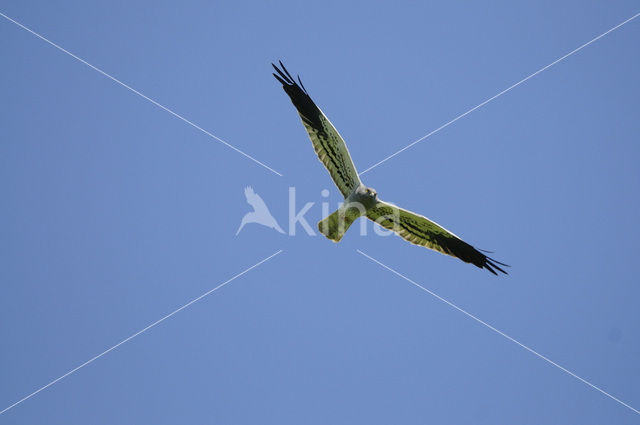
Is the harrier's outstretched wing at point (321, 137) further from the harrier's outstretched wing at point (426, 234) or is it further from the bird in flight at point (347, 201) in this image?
the harrier's outstretched wing at point (426, 234)

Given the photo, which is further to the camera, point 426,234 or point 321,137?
point 426,234

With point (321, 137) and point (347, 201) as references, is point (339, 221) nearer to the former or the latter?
point (347, 201)

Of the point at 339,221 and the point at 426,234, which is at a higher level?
the point at 426,234

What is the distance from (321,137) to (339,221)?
1.87 meters

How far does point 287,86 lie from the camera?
13.2m

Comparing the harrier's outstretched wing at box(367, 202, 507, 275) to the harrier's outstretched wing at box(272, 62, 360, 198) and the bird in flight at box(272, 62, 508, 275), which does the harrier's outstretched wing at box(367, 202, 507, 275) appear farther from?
the harrier's outstretched wing at box(272, 62, 360, 198)

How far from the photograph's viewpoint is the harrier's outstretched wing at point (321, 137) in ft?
42.4

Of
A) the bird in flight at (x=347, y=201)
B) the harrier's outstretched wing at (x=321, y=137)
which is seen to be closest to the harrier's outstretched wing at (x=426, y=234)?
the bird in flight at (x=347, y=201)

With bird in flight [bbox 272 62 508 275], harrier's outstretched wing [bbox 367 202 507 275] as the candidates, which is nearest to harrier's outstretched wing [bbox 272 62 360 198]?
A: bird in flight [bbox 272 62 508 275]

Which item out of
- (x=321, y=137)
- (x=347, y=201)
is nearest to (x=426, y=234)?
(x=347, y=201)

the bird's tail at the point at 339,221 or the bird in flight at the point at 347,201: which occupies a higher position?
the bird in flight at the point at 347,201

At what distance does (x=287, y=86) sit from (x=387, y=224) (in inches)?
152

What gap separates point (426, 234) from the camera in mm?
14070

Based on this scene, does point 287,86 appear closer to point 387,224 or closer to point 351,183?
point 351,183
